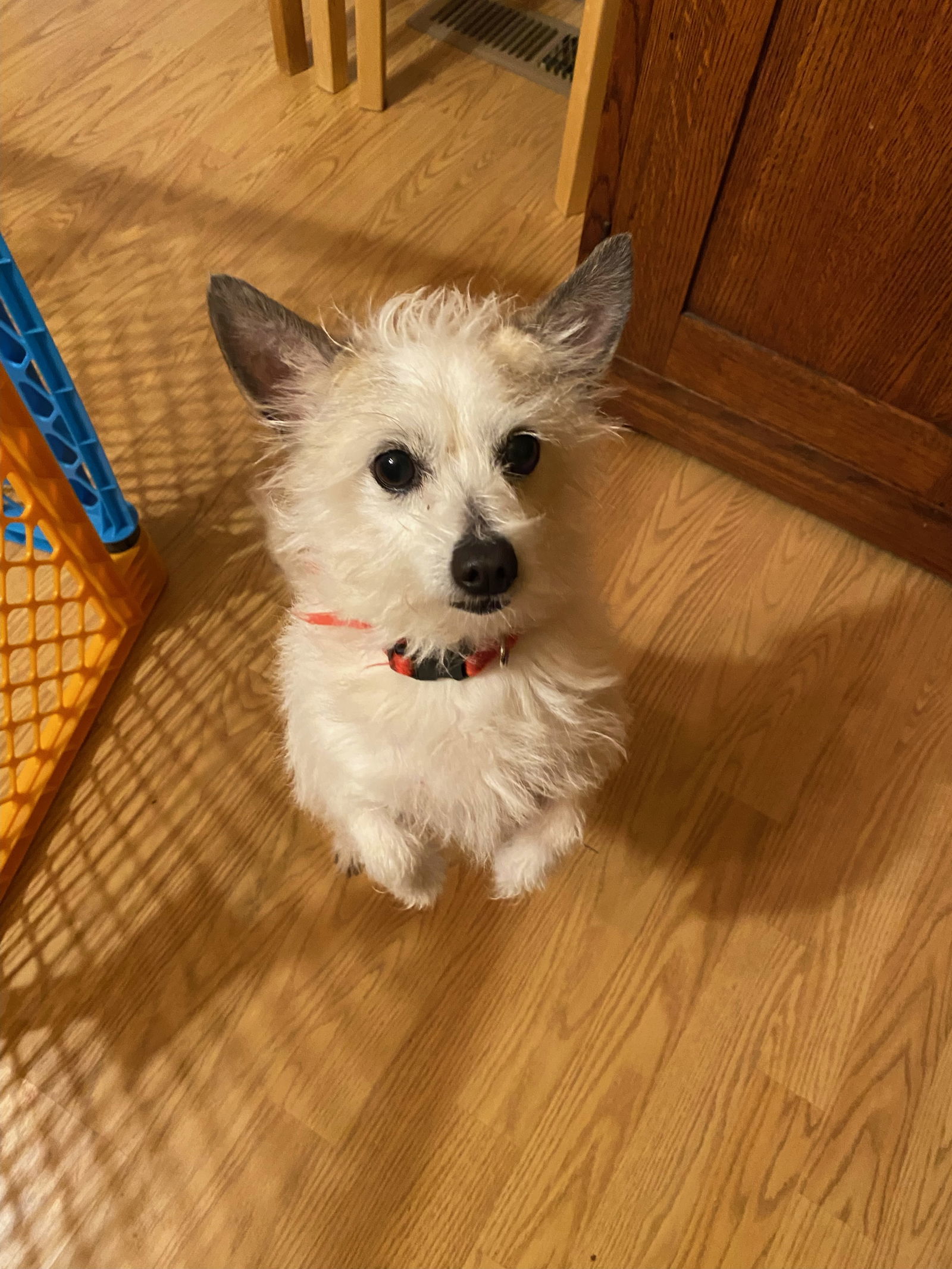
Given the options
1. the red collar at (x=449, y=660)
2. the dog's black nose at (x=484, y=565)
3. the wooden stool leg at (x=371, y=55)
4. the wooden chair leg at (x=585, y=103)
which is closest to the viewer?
the dog's black nose at (x=484, y=565)

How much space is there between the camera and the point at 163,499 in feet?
5.26

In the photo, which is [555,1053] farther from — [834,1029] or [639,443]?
[639,443]

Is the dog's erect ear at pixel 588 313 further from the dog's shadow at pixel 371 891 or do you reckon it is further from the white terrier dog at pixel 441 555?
the dog's shadow at pixel 371 891

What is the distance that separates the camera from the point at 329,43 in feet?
6.43

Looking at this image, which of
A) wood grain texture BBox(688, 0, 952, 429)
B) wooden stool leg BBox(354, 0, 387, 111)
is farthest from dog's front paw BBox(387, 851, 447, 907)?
wooden stool leg BBox(354, 0, 387, 111)

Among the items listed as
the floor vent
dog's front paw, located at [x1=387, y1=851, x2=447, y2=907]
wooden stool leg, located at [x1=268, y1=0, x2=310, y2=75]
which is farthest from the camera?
the floor vent

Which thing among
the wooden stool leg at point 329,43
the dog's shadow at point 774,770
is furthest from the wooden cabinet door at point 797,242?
the wooden stool leg at point 329,43

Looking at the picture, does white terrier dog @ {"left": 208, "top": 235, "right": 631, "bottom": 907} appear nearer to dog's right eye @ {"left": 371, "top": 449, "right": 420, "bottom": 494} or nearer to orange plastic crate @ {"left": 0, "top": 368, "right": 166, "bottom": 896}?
dog's right eye @ {"left": 371, "top": 449, "right": 420, "bottom": 494}

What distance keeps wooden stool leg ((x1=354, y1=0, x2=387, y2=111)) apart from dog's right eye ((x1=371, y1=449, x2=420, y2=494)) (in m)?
1.52

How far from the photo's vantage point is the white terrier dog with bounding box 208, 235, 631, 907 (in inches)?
30.9

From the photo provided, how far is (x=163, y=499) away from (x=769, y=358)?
1072 millimetres

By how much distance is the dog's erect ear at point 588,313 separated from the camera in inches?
32.8

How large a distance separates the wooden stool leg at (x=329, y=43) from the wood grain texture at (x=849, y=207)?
112 cm

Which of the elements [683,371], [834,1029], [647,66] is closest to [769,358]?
[683,371]
